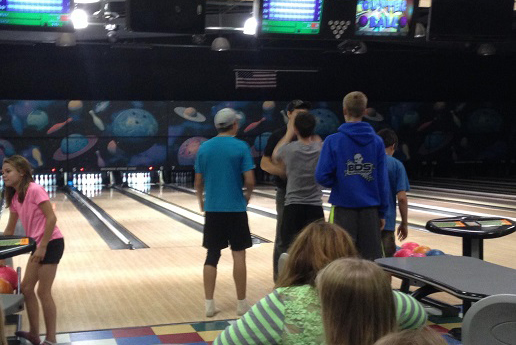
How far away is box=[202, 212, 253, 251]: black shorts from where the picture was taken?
4.59 meters

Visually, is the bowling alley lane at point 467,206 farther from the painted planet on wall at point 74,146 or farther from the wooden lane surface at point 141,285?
the painted planet on wall at point 74,146

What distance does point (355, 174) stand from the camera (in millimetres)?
4039

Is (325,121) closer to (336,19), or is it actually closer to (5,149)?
(5,149)

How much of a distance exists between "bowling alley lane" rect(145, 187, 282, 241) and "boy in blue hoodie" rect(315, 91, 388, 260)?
3879mm

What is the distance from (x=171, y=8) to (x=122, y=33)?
29.7 ft

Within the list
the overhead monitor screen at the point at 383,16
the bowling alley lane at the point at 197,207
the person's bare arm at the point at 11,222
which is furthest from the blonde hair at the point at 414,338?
the bowling alley lane at the point at 197,207

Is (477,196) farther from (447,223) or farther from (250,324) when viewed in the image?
(250,324)

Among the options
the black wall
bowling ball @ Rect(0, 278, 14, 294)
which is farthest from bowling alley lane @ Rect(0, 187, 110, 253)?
the black wall

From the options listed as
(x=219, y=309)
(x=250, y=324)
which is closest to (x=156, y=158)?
(x=219, y=309)

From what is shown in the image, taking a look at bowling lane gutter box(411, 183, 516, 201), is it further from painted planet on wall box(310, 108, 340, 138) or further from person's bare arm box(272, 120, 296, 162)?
person's bare arm box(272, 120, 296, 162)

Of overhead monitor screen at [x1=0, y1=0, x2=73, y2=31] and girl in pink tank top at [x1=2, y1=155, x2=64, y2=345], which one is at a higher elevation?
overhead monitor screen at [x1=0, y1=0, x2=73, y2=31]

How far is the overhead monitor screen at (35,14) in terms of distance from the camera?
5.01 m

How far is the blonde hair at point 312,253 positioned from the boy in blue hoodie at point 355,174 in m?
1.96

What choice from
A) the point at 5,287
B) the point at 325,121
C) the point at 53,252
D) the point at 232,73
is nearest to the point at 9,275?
the point at 5,287
